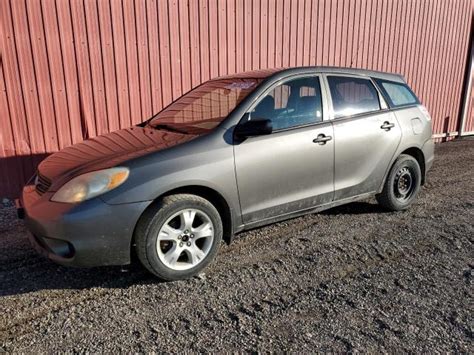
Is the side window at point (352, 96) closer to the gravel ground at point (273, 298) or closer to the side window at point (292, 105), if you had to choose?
the side window at point (292, 105)

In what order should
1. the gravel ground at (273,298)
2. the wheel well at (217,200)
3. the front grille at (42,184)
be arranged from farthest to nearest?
the wheel well at (217,200), the front grille at (42,184), the gravel ground at (273,298)

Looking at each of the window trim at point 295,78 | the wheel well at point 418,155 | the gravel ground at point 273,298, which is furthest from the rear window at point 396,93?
the gravel ground at point 273,298

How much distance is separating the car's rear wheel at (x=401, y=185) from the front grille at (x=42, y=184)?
3394 millimetres

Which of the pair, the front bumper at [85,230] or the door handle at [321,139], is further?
the door handle at [321,139]

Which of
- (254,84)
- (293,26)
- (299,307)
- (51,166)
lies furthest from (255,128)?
(293,26)

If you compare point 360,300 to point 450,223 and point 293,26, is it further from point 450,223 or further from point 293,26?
point 293,26

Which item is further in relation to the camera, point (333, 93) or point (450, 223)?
point (450, 223)

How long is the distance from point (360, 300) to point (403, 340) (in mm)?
452

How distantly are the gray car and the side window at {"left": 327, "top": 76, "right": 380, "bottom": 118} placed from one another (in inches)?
0.6

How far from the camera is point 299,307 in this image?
2.66 metres

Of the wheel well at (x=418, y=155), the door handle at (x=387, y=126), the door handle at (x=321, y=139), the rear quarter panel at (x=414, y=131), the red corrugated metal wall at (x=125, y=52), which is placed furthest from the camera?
the red corrugated metal wall at (x=125, y=52)

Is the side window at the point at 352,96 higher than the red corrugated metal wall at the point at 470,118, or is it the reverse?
the side window at the point at 352,96

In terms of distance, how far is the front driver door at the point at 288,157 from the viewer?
10.6ft

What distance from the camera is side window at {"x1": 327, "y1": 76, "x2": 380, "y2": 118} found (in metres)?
3.83
